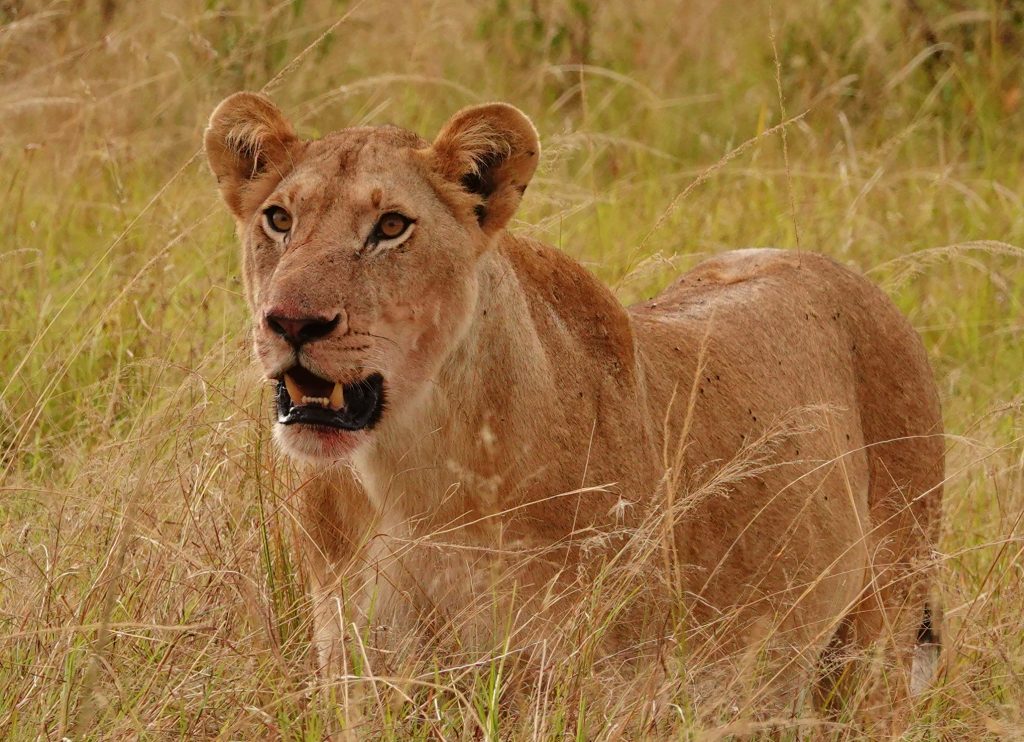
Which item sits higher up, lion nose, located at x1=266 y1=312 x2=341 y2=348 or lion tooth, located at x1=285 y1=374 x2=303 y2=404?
lion nose, located at x1=266 y1=312 x2=341 y2=348

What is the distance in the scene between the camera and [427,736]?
Result: 3.11 metres

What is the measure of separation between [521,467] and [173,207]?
9.16 ft

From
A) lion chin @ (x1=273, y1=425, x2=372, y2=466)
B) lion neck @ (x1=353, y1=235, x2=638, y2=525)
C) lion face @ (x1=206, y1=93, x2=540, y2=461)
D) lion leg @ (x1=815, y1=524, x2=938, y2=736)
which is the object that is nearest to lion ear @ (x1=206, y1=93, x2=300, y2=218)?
lion face @ (x1=206, y1=93, x2=540, y2=461)

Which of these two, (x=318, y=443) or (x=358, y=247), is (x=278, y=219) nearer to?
(x=358, y=247)

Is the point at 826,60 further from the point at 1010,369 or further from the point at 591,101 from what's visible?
the point at 1010,369

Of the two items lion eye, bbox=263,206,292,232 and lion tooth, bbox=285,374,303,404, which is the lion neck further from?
lion eye, bbox=263,206,292,232

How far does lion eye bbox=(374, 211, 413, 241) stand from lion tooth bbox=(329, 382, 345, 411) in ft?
1.04

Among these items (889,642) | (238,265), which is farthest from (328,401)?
(238,265)

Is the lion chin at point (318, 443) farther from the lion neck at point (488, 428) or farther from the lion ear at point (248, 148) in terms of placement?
the lion ear at point (248, 148)

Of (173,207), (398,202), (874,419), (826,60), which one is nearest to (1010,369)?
(874,419)

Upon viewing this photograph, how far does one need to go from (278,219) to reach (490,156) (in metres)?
0.47

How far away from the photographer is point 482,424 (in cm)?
331

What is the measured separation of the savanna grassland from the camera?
309 cm

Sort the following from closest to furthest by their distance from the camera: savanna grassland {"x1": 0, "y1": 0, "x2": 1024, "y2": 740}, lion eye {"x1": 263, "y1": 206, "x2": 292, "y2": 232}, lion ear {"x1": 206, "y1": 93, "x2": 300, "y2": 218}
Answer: savanna grassland {"x1": 0, "y1": 0, "x2": 1024, "y2": 740} < lion eye {"x1": 263, "y1": 206, "x2": 292, "y2": 232} < lion ear {"x1": 206, "y1": 93, "x2": 300, "y2": 218}
